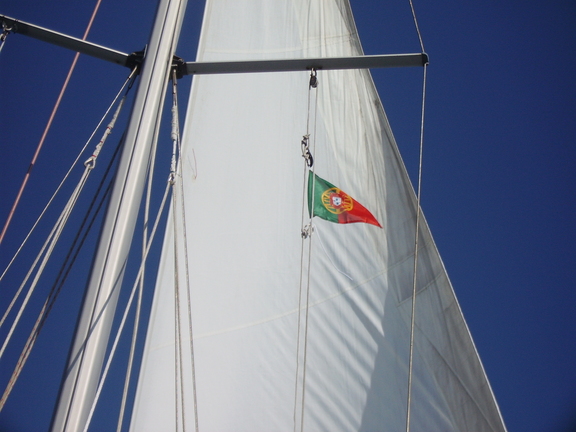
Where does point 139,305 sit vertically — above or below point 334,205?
below

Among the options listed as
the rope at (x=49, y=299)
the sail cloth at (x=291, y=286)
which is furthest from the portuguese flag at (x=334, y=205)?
the rope at (x=49, y=299)

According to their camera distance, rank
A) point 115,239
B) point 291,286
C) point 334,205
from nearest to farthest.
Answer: point 115,239 < point 291,286 < point 334,205

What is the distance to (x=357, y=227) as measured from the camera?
4305mm

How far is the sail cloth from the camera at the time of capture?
11.1ft

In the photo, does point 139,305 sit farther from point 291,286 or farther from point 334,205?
point 334,205

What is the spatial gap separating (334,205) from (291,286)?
819mm

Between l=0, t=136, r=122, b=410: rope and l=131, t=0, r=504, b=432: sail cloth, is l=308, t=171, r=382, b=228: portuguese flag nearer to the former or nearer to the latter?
l=131, t=0, r=504, b=432: sail cloth

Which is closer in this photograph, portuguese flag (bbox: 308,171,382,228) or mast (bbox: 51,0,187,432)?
mast (bbox: 51,0,187,432)

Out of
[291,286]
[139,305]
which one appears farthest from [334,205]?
[139,305]

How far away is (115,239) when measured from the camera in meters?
2.17

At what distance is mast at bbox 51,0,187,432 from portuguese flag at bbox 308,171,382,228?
1.76 m

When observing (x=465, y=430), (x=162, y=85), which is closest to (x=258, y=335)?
(x=465, y=430)

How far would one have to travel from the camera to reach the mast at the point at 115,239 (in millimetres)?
1851

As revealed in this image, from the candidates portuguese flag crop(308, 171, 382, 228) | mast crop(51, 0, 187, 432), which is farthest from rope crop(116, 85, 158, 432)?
portuguese flag crop(308, 171, 382, 228)
